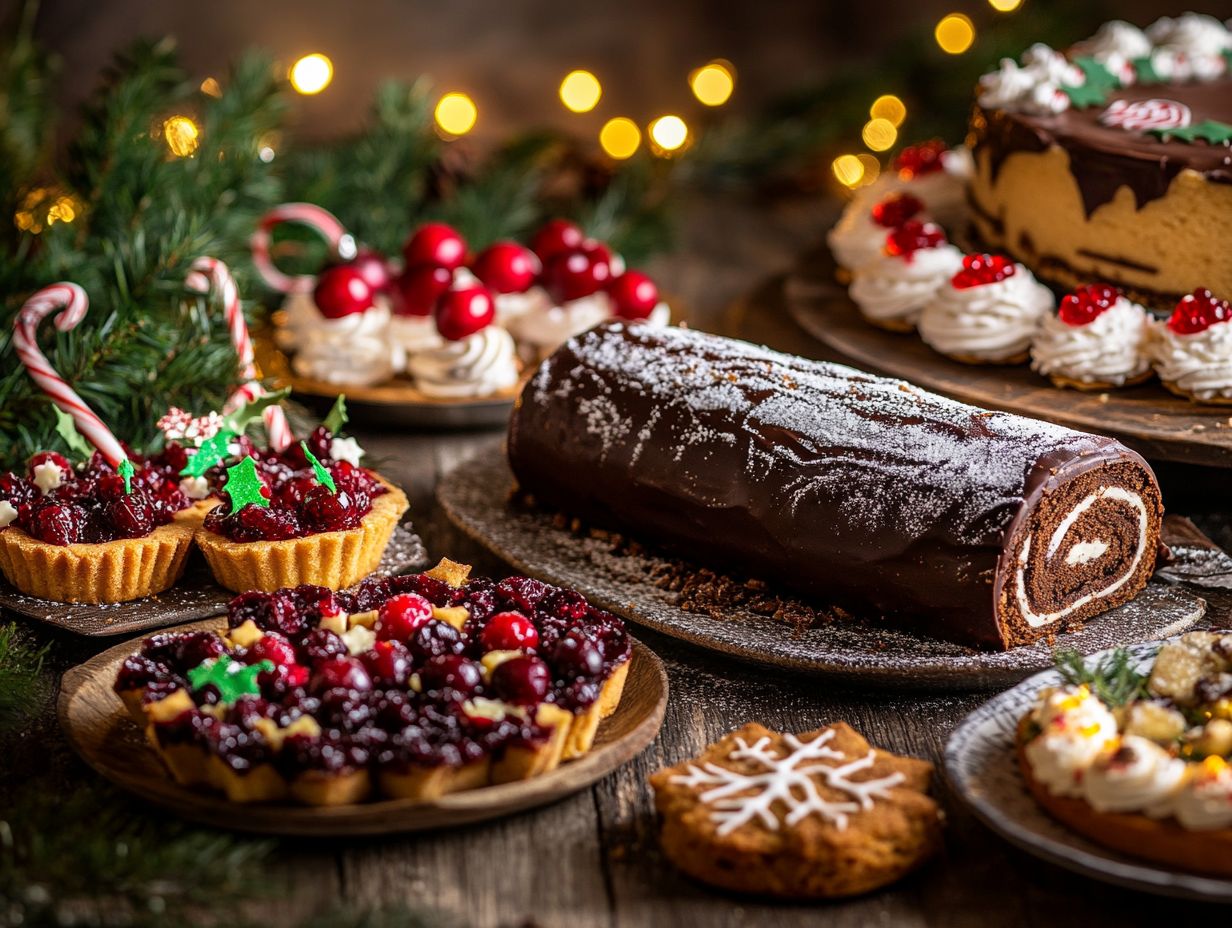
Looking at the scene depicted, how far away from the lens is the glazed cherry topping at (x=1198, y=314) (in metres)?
3.29

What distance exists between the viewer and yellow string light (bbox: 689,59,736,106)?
6.37 m

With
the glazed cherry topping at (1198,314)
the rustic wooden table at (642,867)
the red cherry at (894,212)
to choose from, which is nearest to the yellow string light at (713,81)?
the red cherry at (894,212)

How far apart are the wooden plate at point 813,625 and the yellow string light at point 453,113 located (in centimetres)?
301

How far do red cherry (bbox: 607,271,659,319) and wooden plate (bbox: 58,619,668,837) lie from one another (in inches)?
65.3

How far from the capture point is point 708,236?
5574mm

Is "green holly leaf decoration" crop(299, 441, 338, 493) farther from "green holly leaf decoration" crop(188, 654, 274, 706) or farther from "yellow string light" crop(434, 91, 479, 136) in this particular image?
"yellow string light" crop(434, 91, 479, 136)

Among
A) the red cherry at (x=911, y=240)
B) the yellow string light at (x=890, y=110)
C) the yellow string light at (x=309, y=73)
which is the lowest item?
the red cherry at (x=911, y=240)

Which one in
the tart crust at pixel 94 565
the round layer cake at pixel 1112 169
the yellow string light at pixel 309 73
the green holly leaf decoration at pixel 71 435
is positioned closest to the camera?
the tart crust at pixel 94 565

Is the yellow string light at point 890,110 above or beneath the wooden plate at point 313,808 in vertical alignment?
above

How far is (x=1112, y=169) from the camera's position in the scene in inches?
140

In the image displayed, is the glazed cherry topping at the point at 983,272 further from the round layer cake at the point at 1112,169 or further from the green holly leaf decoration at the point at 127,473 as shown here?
the green holly leaf decoration at the point at 127,473

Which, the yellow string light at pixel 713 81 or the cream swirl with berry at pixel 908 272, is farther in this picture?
the yellow string light at pixel 713 81

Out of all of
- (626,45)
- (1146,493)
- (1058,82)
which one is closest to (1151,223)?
(1058,82)

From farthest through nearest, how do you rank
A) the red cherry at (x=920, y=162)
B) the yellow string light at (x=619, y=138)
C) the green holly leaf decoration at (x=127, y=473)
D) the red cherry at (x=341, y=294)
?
the yellow string light at (x=619, y=138)
the red cherry at (x=920, y=162)
the red cherry at (x=341, y=294)
the green holly leaf decoration at (x=127, y=473)
